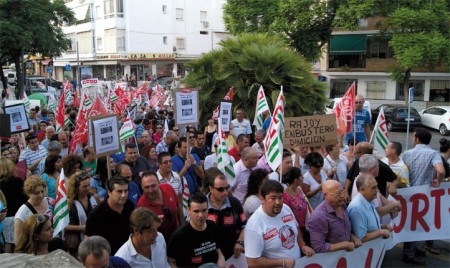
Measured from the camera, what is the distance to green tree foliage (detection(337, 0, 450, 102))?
2641cm

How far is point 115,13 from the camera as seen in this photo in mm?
46844

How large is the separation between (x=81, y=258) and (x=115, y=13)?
46527 mm

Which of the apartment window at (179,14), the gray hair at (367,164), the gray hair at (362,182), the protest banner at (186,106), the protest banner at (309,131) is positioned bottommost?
the gray hair at (362,182)

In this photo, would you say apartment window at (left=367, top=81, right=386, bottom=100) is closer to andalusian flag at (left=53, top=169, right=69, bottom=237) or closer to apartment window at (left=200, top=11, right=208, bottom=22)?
apartment window at (left=200, top=11, right=208, bottom=22)

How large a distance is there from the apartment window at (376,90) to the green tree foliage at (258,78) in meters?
24.4

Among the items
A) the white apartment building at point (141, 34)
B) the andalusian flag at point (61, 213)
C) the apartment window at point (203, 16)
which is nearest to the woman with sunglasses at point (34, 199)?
the andalusian flag at point (61, 213)

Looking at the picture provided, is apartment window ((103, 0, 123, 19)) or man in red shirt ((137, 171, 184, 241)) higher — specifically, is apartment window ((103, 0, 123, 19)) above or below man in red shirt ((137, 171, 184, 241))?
above

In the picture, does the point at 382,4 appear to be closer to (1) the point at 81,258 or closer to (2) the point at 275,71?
(2) the point at 275,71

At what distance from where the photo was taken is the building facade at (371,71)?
1307 inches

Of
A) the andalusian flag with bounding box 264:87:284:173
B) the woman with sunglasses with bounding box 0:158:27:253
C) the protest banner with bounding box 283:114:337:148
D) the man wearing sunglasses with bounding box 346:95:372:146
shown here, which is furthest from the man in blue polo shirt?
the man wearing sunglasses with bounding box 346:95:372:146

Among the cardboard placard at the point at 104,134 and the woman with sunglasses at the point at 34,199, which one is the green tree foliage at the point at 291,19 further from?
the woman with sunglasses at the point at 34,199

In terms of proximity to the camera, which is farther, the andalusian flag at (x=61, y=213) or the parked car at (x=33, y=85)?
the parked car at (x=33, y=85)

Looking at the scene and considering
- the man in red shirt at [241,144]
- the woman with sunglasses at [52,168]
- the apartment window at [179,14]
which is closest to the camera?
the woman with sunglasses at [52,168]

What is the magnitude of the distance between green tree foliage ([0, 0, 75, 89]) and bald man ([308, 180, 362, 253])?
78.1 feet
